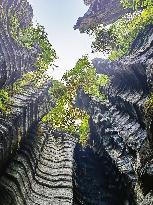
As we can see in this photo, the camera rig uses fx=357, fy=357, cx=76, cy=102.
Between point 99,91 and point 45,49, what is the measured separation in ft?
19.9

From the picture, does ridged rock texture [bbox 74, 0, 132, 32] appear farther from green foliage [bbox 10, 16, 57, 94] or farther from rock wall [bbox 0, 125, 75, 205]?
rock wall [bbox 0, 125, 75, 205]

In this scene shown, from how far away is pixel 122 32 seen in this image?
29531 millimetres

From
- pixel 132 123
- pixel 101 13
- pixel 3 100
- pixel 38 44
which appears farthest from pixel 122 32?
pixel 3 100

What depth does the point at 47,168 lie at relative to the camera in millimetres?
14367

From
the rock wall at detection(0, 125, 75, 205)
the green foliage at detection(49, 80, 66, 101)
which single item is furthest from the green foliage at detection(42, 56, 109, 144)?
the rock wall at detection(0, 125, 75, 205)

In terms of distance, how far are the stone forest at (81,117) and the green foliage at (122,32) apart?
90mm

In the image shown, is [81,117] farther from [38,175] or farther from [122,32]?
[38,175]

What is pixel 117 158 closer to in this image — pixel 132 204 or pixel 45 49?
pixel 132 204

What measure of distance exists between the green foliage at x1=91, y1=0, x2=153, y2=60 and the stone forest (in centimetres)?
9

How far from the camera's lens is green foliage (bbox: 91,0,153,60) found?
947 inches

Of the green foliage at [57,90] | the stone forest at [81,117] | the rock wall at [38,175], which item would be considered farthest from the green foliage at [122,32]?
the rock wall at [38,175]

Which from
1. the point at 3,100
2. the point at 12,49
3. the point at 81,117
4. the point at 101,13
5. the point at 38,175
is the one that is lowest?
the point at 38,175

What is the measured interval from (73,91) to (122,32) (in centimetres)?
746

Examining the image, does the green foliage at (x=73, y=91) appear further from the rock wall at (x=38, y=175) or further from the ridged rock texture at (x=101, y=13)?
the rock wall at (x=38, y=175)
